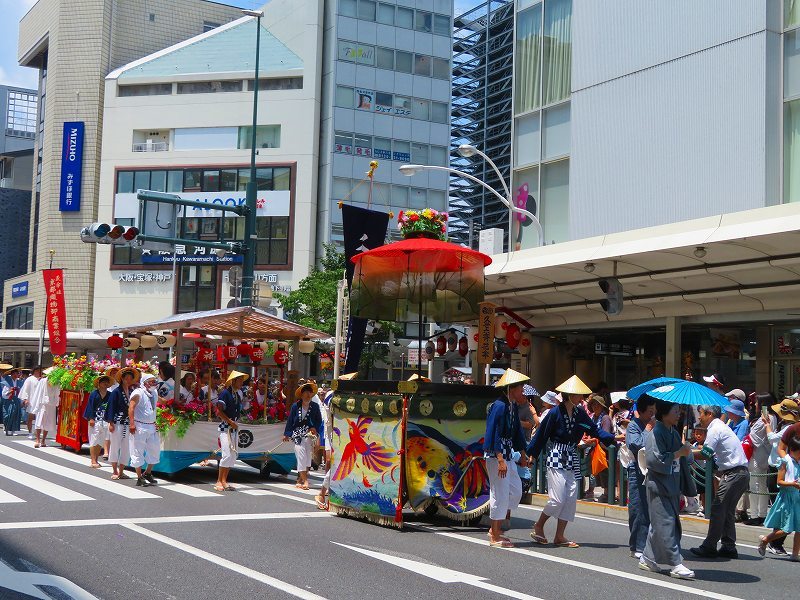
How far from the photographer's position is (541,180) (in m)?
25.2

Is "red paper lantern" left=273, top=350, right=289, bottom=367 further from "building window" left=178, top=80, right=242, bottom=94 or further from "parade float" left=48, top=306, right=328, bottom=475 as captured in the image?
"building window" left=178, top=80, right=242, bottom=94

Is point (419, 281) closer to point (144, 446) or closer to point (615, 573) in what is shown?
point (144, 446)

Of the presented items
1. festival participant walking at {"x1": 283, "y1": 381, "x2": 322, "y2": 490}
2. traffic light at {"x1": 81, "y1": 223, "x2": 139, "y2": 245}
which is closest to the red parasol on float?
festival participant walking at {"x1": 283, "y1": 381, "x2": 322, "y2": 490}

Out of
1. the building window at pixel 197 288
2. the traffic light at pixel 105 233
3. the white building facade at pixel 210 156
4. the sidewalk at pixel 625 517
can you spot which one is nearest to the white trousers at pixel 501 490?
the sidewalk at pixel 625 517

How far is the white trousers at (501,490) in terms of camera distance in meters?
10.2

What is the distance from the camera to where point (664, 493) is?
9.09m

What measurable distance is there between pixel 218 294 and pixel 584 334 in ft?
119

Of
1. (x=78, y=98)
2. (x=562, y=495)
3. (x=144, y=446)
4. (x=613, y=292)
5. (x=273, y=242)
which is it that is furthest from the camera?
(x=78, y=98)

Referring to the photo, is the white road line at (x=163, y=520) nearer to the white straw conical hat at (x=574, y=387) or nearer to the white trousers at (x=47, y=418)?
the white straw conical hat at (x=574, y=387)

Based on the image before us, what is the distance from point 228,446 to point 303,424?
125 cm

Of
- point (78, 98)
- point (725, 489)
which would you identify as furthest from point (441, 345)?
point (78, 98)

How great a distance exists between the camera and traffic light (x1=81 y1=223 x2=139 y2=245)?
71.5 feet

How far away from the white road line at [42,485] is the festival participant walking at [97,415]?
150cm

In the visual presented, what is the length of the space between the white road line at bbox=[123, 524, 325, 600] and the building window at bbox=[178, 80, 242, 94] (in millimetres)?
50186
